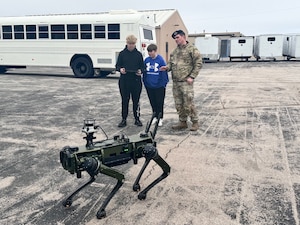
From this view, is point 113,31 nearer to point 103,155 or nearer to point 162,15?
point 103,155

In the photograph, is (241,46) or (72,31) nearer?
(72,31)

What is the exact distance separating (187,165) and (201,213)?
1.38 meters

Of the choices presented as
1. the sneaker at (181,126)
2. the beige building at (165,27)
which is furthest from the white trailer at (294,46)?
the sneaker at (181,126)

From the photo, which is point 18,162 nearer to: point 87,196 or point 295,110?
point 87,196

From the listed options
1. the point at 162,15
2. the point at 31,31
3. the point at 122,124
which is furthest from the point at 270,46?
the point at 122,124

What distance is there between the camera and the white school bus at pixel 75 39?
15.3 meters

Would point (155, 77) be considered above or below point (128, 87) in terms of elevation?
above

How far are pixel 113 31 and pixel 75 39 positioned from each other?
2.08 meters

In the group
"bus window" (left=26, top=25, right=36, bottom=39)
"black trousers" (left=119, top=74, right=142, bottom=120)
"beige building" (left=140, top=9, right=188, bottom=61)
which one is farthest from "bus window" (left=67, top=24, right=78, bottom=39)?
"beige building" (left=140, top=9, right=188, bottom=61)

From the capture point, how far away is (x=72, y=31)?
15.9 meters

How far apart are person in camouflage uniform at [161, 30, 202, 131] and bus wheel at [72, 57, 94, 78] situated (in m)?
10.3

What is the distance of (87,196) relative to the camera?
3693 millimetres

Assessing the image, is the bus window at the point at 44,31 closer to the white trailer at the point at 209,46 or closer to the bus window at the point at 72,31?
the bus window at the point at 72,31

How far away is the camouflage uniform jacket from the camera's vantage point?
613 centimetres
